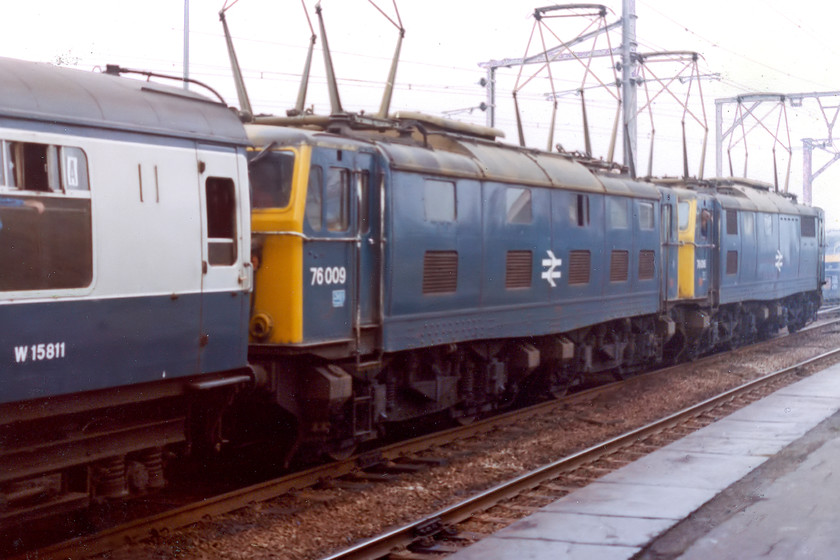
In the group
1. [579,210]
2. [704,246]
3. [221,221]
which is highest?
[579,210]

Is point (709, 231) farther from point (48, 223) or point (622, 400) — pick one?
point (48, 223)

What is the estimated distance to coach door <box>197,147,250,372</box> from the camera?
8.14 meters

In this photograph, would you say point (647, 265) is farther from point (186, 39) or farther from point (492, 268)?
point (186, 39)

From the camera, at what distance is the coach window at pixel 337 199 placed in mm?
9961

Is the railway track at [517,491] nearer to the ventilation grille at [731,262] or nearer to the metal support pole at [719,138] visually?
the ventilation grille at [731,262]

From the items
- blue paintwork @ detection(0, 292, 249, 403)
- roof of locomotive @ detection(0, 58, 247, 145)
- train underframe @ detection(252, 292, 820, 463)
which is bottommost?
train underframe @ detection(252, 292, 820, 463)

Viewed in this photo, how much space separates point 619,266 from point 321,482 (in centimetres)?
804

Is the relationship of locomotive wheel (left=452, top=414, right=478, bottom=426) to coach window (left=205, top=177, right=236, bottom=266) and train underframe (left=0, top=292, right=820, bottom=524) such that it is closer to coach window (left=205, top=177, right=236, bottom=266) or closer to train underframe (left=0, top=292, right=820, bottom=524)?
train underframe (left=0, top=292, right=820, bottom=524)

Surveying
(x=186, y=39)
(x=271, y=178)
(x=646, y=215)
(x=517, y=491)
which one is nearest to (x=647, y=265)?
(x=646, y=215)

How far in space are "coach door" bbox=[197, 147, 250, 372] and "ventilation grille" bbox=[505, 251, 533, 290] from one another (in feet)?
17.1

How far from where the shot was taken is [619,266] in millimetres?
16453

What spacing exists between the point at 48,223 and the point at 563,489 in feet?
18.7

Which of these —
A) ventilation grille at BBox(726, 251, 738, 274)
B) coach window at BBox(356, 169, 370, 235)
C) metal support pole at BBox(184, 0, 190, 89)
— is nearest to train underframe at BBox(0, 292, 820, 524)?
coach window at BBox(356, 169, 370, 235)

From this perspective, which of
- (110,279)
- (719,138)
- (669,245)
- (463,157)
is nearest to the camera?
(110,279)
